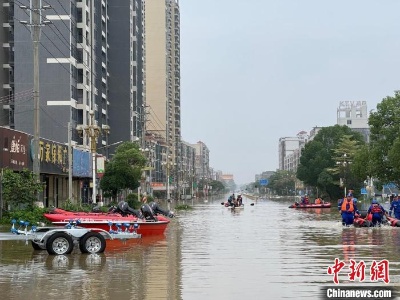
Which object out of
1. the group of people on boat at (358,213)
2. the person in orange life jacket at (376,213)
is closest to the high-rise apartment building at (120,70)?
the group of people on boat at (358,213)

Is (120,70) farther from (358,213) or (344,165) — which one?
(358,213)

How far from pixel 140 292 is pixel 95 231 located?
8.55 meters

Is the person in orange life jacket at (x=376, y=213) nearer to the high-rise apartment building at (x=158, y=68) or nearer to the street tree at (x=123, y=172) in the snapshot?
the street tree at (x=123, y=172)

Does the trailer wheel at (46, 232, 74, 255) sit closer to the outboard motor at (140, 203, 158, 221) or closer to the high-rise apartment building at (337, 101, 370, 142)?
the outboard motor at (140, 203, 158, 221)

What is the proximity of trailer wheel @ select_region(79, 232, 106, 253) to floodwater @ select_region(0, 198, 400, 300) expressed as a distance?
254mm

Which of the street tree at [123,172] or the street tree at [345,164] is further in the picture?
the street tree at [345,164]

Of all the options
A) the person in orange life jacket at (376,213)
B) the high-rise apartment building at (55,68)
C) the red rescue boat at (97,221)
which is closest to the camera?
the red rescue boat at (97,221)

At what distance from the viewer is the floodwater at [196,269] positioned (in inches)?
539

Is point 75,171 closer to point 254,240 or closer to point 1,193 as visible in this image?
point 1,193

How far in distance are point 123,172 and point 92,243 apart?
48.8 m

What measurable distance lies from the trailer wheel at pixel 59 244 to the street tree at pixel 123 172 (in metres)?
48.6

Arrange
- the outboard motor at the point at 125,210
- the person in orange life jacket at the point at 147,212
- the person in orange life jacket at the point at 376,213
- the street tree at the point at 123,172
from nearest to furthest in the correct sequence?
the person in orange life jacket at the point at 147,212 → the outboard motor at the point at 125,210 → the person in orange life jacket at the point at 376,213 → the street tree at the point at 123,172

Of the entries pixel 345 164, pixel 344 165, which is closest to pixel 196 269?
pixel 345 164

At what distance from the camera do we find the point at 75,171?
59625 millimetres
